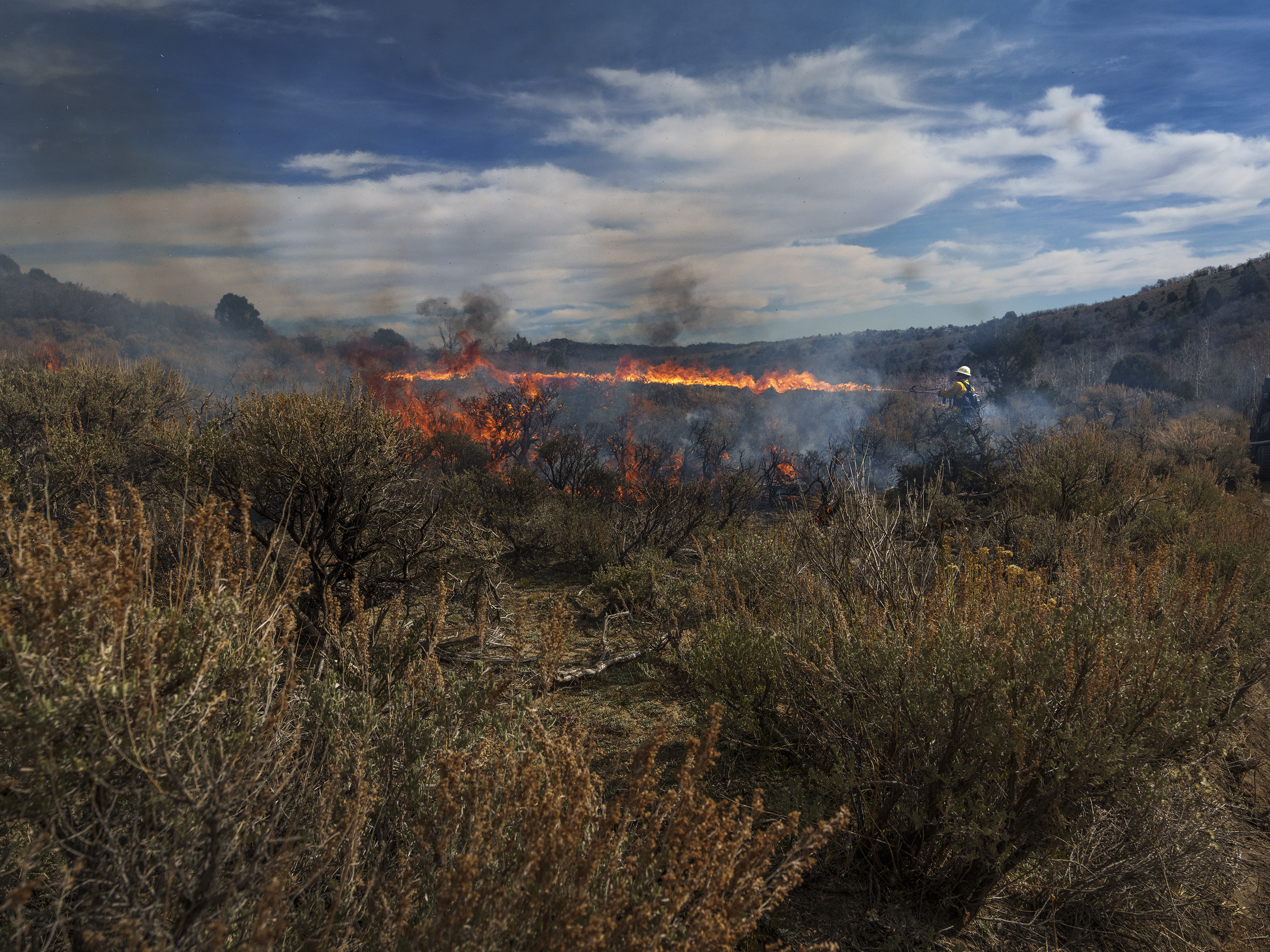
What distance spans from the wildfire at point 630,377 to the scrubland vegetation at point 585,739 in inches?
1203

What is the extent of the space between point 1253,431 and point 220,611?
25.3 metres

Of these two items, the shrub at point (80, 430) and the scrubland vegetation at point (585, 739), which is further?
the shrub at point (80, 430)

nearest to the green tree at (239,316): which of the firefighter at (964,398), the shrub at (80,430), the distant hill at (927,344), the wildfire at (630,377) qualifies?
the distant hill at (927,344)

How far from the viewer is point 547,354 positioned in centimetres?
6078

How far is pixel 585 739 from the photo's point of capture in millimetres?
2680

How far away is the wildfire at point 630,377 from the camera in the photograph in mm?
41750

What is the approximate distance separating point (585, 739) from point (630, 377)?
147 feet

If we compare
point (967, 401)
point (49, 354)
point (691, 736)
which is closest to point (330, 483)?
point (691, 736)

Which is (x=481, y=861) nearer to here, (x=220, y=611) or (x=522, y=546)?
(x=220, y=611)

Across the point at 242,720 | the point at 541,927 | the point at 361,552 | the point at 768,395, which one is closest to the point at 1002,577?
the point at 541,927

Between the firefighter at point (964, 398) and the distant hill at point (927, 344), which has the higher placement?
the distant hill at point (927, 344)

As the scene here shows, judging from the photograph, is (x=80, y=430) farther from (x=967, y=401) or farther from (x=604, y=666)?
(x=967, y=401)

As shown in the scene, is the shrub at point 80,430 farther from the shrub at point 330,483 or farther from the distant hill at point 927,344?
the distant hill at point 927,344

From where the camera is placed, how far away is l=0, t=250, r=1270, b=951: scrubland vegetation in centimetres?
179
